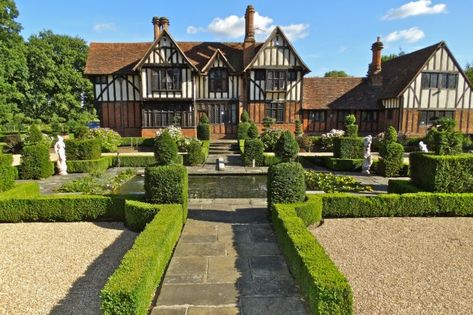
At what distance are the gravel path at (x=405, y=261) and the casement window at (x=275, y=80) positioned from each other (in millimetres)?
19195

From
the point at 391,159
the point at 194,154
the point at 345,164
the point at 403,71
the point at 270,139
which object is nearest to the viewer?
the point at 391,159

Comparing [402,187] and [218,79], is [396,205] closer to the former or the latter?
[402,187]

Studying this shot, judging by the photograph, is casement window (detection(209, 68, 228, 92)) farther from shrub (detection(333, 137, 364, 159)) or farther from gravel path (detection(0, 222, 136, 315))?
gravel path (detection(0, 222, 136, 315))

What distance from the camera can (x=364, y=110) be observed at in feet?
90.5

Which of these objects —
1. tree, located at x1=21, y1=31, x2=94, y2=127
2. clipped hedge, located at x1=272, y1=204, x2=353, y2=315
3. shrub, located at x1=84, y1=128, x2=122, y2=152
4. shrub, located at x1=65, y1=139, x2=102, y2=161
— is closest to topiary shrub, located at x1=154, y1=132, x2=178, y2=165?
clipped hedge, located at x1=272, y1=204, x2=353, y2=315

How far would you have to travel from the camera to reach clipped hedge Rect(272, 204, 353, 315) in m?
4.00

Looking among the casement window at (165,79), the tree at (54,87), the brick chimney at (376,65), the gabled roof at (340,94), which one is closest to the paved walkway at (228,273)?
the casement window at (165,79)

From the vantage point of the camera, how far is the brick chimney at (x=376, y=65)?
28141 millimetres

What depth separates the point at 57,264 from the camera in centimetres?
596

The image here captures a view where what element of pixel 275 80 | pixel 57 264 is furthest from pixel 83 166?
pixel 275 80

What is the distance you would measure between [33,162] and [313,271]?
13.0m

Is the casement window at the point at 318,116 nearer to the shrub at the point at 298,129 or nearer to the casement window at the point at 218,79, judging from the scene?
the shrub at the point at 298,129

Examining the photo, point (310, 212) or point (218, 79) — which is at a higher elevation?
point (218, 79)

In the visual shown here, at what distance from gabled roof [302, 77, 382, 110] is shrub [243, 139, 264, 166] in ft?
37.8
